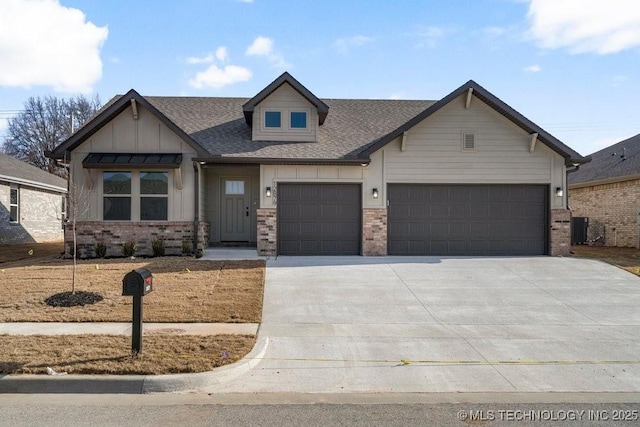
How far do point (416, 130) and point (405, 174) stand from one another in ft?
4.82

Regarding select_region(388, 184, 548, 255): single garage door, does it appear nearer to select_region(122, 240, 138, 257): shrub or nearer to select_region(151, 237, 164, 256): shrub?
select_region(151, 237, 164, 256): shrub

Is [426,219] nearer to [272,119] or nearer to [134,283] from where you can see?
[272,119]

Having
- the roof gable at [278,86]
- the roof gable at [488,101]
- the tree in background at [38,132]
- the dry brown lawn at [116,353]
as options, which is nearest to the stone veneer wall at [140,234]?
the roof gable at [278,86]

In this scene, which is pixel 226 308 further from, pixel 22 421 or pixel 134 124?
pixel 134 124

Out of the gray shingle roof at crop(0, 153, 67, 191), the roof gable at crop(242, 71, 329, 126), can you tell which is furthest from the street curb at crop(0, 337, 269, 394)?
the gray shingle roof at crop(0, 153, 67, 191)

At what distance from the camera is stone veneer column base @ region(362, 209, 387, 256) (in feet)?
48.1

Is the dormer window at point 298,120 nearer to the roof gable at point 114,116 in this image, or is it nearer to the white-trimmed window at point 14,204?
the roof gable at point 114,116

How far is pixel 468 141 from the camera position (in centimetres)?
1499

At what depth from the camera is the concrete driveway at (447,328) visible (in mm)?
5594

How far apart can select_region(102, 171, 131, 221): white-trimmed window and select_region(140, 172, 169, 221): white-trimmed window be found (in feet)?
1.47

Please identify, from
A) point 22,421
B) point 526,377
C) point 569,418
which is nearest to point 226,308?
point 22,421

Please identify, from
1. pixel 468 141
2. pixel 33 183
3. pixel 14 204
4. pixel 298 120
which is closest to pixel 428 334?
pixel 468 141

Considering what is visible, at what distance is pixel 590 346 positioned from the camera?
6953 mm

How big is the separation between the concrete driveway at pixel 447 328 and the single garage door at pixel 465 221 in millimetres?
1680
